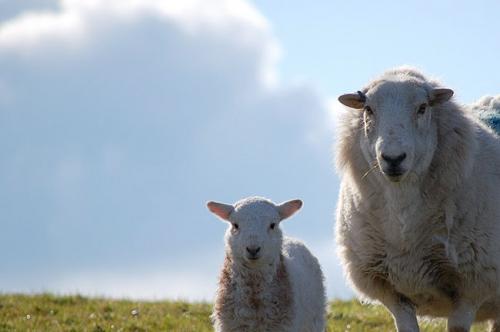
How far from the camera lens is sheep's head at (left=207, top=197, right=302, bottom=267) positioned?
7.53 metres

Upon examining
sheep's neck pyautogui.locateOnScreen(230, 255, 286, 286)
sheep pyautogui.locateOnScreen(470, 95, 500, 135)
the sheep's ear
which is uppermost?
sheep pyautogui.locateOnScreen(470, 95, 500, 135)

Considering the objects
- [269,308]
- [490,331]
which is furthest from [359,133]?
[490,331]

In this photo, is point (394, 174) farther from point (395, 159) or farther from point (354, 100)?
point (354, 100)

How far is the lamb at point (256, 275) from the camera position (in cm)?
760

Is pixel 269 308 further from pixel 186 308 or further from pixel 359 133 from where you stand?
pixel 186 308

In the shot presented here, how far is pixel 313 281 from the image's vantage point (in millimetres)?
8383

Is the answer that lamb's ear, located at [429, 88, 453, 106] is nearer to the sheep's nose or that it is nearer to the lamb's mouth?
the lamb's mouth

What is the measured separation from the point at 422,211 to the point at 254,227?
1.53 m

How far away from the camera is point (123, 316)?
1160 cm

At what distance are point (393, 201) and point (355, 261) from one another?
67cm

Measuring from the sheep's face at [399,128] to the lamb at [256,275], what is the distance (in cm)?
74

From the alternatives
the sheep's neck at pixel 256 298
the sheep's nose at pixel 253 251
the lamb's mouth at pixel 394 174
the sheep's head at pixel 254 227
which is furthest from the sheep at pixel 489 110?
the sheep's nose at pixel 253 251

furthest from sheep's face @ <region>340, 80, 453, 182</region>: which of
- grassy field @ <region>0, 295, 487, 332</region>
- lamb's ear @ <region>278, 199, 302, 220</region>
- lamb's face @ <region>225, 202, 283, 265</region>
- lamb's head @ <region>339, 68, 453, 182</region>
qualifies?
grassy field @ <region>0, 295, 487, 332</region>

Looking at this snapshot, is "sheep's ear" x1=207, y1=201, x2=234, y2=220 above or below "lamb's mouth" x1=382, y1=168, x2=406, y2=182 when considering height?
below
